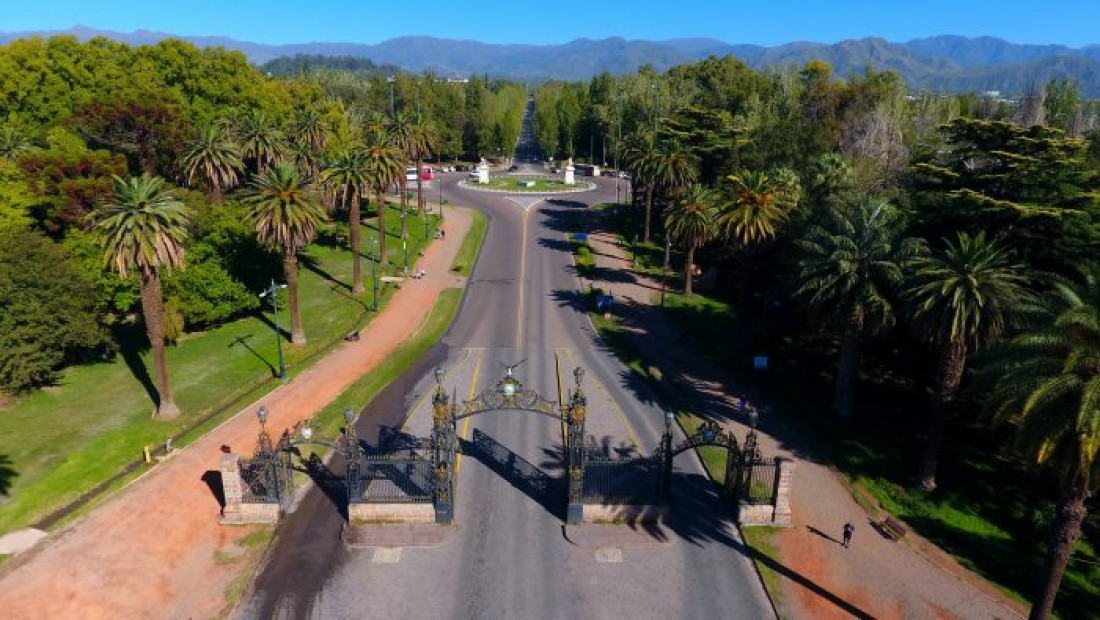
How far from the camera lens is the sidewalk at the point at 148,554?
2550 cm

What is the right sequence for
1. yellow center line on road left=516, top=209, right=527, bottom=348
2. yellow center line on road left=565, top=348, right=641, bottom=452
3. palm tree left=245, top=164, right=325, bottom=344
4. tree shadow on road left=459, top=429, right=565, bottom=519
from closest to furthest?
tree shadow on road left=459, top=429, right=565, bottom=519 < yellow center line on road left=565, top=348, right=641, bottom=452 < palm tree left=245, top=164, right=325, bottom=344 < yellow center line on road left=516, top=209, right=527, bottom=348

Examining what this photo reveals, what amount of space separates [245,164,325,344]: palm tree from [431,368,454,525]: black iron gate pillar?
2356cm

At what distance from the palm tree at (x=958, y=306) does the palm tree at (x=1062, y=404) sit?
6627mm

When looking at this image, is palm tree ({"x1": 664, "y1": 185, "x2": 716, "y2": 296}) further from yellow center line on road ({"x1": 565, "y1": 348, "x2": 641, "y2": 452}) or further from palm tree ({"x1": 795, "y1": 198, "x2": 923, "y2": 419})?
palm tree ({"x1": 795, "y1": 198, "x2": 923, "y2": 419})

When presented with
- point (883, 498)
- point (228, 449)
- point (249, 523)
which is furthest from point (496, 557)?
point (883, 498)

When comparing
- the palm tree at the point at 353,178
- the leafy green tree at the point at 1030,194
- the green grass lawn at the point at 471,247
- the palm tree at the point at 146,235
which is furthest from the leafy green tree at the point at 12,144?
the leafy green tree at the point at 1030,194

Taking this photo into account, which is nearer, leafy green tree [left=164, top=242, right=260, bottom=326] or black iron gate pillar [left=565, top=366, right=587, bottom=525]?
black iron gate pillar [left=565, top=366, right=587, bottom=525]

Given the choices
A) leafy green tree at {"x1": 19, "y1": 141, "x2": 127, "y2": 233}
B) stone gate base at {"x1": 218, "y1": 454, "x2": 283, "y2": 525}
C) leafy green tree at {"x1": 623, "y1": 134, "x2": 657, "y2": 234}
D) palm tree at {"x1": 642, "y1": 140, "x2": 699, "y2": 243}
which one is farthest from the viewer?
leafy green tree at {"x1": 623, "y1": 134, "x2": 657, "y2": 234}

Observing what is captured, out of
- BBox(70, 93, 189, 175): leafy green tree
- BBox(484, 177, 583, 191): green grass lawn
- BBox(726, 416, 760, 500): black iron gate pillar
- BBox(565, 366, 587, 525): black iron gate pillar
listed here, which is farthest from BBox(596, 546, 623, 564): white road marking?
BBox(484, 177, 583, 191): green grass lawn

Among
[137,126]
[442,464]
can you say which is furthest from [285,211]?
[137,126]

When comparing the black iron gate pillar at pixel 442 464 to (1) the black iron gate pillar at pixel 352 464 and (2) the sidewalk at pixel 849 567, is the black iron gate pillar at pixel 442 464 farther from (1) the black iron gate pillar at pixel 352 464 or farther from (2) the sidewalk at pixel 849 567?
(2) the sidewalk at pixel 849 567

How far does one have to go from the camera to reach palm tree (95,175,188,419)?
1425 inches

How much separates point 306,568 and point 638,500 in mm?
14584

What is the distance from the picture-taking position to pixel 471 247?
79750mm
